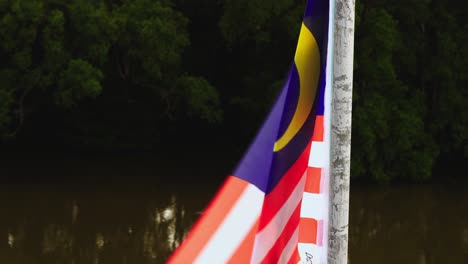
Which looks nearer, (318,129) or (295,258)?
(295,258)

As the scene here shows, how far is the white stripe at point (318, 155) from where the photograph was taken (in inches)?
146

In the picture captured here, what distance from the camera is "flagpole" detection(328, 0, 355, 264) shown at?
3389 mm

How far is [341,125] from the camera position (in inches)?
135

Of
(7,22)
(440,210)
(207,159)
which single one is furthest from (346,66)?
(207,159)

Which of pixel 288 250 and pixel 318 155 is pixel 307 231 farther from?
pixel 318 155

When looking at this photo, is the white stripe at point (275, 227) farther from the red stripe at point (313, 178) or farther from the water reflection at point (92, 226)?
the water reflection at point (92, 226)

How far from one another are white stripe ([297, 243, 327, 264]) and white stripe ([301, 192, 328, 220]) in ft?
0.56

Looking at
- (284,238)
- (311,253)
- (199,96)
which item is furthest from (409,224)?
(284,238)

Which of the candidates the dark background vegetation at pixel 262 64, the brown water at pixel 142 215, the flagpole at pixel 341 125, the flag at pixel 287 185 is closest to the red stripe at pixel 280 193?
the flag at pixel 287 185

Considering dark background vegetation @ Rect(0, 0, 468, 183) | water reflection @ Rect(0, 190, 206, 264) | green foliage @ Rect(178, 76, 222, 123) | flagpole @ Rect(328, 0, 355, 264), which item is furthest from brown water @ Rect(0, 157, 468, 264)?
flagpole @ Rect(328, 0, 355, 264)

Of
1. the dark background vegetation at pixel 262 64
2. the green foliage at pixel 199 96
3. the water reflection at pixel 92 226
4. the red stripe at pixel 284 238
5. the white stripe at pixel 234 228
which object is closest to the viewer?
the white stripe at pixel 234 228

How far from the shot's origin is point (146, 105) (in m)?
21.0

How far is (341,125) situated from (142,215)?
12.1 metres

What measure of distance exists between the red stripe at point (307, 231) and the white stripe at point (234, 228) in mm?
262
